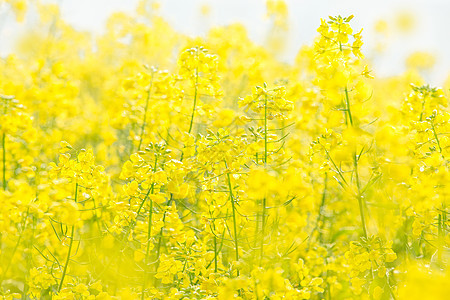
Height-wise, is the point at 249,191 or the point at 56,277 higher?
the point at 249,191

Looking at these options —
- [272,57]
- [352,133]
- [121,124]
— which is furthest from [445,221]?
[272,57]

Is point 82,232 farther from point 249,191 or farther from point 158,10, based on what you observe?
point 158,10

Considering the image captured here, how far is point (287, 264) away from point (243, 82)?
3274mm

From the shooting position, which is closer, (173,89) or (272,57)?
(173,89)

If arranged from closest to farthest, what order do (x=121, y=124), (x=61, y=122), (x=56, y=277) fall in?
1. (x=56, y=277)
2. (x=121, y=124)
3. (x=61, y=122)

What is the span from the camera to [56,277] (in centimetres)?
237

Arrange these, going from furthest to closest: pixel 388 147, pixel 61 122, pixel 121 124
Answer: pixel 61 122
pixel 121 124
pixel 388 147

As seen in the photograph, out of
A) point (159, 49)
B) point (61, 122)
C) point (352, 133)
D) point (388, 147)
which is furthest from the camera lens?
point (159, 49)

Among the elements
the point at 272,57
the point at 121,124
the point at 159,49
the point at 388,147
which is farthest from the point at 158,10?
the point at 388,147

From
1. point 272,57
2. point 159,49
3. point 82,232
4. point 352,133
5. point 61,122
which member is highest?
point 159,49

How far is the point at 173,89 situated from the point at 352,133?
1456 millimetres

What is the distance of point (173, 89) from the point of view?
9.98 feet

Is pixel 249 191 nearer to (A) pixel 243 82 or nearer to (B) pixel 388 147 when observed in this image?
(B) pixel 388 147

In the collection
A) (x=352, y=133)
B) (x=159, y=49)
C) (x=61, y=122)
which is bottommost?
(x=352, y=133)
